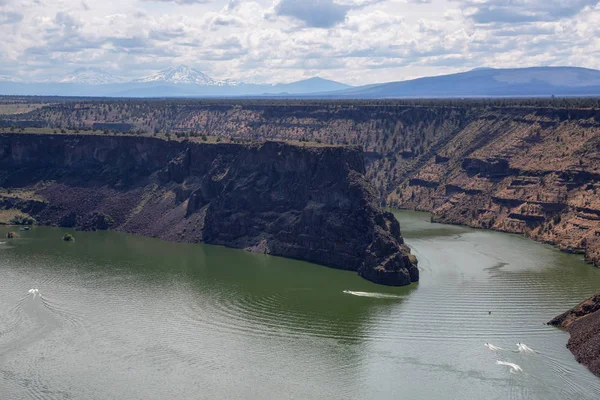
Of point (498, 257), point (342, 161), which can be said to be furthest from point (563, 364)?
point (342, 161)

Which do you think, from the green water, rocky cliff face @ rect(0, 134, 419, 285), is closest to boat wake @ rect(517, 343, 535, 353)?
the green water

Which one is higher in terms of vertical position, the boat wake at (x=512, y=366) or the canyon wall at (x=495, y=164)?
the canyon wall at (x=495, y=164)

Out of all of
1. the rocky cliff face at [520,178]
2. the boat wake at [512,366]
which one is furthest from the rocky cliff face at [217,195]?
the rocky cliff face at [520,178]

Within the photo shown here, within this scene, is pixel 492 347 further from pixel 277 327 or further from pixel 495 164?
pixel 495 164

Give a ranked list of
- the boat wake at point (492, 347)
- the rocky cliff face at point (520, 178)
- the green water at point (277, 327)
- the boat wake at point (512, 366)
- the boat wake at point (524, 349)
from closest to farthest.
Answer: the green water at point (277, 327), the boat wake at point (512, 366), the boat wake at point (524, 349), the boat wake at point (492, 347), the rocky cliff face at point (520, 178)

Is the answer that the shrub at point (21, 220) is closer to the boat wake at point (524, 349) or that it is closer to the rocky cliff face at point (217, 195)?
the rocky cliff face at point (217, 195)

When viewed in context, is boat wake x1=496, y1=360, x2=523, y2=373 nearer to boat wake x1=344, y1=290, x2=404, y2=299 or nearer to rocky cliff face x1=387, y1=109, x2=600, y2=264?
boat wake x1=344, y1=290, x2=404, y2=299
